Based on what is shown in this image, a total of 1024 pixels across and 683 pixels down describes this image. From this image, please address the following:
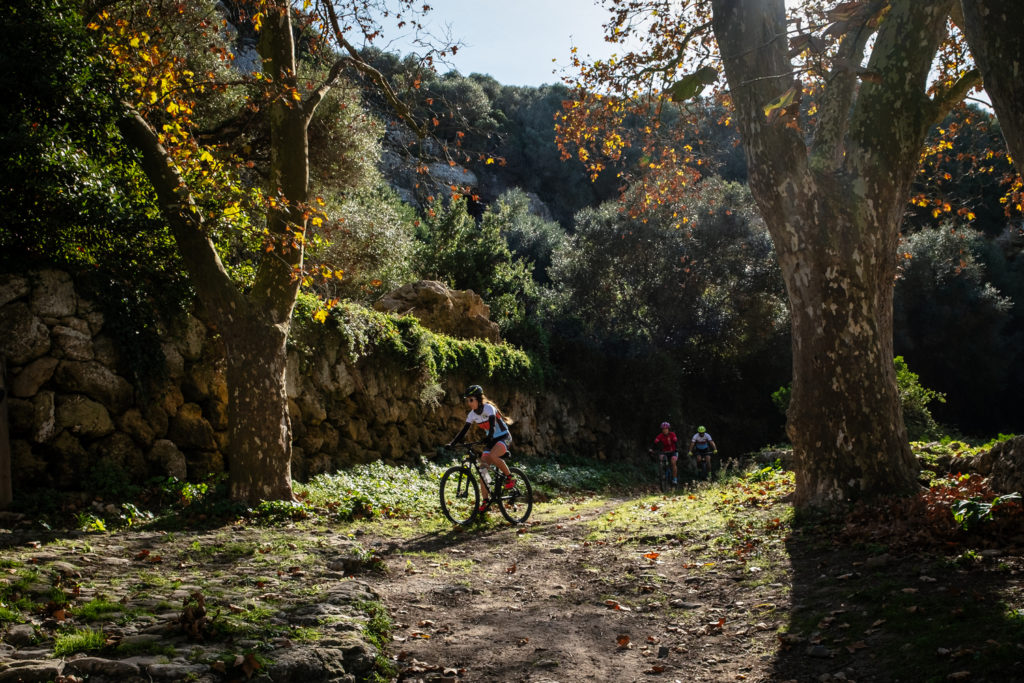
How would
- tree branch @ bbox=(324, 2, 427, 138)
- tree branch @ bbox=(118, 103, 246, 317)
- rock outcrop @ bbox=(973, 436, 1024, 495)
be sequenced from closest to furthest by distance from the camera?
rock outcrop @ bbox=(973, 436, 1024, 495)
tree branch @ bbox=(118, 103, 246, 317)
tree branch @ bbox=(324, 2, 427, 138)

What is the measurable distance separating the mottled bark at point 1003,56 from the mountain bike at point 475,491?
7.76 metres

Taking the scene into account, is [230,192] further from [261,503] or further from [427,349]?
[427,349]

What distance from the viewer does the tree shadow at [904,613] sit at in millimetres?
3490

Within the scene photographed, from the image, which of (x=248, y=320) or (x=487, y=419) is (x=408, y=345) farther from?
(x=248, y=320)

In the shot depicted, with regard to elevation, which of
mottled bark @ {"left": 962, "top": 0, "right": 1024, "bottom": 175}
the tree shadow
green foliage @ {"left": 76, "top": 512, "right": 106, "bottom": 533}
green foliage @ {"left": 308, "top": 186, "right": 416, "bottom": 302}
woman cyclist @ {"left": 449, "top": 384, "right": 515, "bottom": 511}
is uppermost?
green foliage @ {"left": 308, "top": 186, "right": 416, "bottom": 302}

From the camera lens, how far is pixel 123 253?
8906mm

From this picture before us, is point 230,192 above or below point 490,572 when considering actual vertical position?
above

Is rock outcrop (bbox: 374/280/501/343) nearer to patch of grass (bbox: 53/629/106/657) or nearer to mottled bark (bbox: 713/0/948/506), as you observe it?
mottled bark (bbox: 713/0/948/506)

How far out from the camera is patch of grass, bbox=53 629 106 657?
3.45m

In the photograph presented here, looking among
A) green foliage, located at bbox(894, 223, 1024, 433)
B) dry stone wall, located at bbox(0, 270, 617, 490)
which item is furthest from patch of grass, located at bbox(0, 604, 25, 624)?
green foliage, located at bbox(894, 223, 1024, 433)

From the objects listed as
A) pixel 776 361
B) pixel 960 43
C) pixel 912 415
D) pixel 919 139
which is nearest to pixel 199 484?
pixel 919 139

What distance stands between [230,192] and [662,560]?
25.1 feet

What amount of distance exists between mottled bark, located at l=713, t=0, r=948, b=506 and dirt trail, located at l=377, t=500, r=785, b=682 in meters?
2.12

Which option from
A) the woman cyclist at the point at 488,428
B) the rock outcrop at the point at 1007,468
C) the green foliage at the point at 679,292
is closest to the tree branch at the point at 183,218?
the woman cyclist at the point at 488,428
